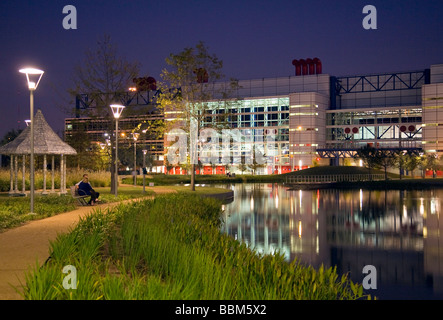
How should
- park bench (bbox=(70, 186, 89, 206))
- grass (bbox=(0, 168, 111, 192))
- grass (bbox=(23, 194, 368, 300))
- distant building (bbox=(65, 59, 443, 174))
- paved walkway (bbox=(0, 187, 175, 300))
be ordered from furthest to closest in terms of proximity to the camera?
distant building (bbox=(65, 59, 443, 174)) → grass (bbox=(0, 168, 111, 192)) → park bench (bbox=(70, 186, 89, 206)) → paved walkway (bbox=(0, 187, 175, 300)) → grass (bbox=(23, 194, 368, 300))

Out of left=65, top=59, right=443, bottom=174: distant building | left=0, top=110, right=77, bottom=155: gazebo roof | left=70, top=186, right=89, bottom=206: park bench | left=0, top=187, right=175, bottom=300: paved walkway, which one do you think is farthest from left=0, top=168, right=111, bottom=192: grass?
left=65, top=59, right=443, bottom=174: distant building

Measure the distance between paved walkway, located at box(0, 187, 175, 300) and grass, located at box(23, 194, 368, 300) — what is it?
0.37 metres

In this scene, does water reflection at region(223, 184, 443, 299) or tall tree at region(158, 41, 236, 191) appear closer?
water reflection at region(223, 184, 443, 299)

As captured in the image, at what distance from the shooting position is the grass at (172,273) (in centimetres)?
688

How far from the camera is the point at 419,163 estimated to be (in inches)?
3297

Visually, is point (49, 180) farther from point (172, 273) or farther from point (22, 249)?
point (172, 273)

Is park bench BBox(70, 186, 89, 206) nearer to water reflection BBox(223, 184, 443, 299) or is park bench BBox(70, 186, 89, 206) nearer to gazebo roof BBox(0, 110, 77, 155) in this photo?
gazebo roof BBox(0, 110, 77, 155)

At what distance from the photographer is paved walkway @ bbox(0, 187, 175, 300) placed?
814 centimetres

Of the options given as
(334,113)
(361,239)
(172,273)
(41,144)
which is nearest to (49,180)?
(41,144)

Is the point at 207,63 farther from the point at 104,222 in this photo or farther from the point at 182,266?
the point at 182,266

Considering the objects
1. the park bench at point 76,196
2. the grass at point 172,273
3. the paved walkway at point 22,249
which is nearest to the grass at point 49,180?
the park bench at point 76,196

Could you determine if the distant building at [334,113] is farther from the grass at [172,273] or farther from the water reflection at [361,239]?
the grass at [172,273]

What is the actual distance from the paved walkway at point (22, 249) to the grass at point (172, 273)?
14.5 inches
